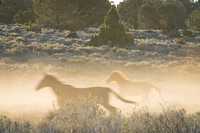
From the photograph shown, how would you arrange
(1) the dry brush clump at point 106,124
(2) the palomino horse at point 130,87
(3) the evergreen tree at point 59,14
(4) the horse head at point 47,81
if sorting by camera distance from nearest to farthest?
(1) the dry brush clump at point 106,124 → (4) the horse head at point 47,81 → (2) the palomino horse at point 130,87 → (3) the evergreen tree at point 59,14

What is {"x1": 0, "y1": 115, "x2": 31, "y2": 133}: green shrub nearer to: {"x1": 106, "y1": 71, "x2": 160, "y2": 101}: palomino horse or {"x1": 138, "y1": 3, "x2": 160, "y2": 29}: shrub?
{"x1": 106, "y1": 71, "x2": 160, "y2": 101}: palomino horse

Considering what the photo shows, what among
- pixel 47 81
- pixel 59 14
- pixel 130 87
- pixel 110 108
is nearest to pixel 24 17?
pixel 59 14

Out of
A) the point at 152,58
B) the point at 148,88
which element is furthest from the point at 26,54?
the point at 148,88

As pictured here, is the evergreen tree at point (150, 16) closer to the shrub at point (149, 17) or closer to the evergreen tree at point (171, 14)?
the shrub at point (149, 17)

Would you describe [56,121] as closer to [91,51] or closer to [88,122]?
[88,122]

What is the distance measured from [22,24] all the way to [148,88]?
4145 centimetres

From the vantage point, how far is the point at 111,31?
38094 mm

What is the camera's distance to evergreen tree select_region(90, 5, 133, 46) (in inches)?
1495

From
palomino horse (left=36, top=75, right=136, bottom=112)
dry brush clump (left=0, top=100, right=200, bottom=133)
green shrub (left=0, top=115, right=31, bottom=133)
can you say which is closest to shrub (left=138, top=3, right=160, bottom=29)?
palomino horse (left=36, top=75, right=136, bottom=112)

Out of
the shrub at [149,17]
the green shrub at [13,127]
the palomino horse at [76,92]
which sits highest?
the green shrub at [13,127]

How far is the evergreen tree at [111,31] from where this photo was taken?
125 feet

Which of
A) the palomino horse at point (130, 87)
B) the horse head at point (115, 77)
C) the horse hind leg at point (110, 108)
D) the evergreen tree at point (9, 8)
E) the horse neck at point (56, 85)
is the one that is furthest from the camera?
the evergreen tree at point (9, 8)

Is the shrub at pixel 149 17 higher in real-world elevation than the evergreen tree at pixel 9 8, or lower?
lower

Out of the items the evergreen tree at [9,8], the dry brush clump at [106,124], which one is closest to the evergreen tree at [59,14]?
the evergreen tree at [9,8]
